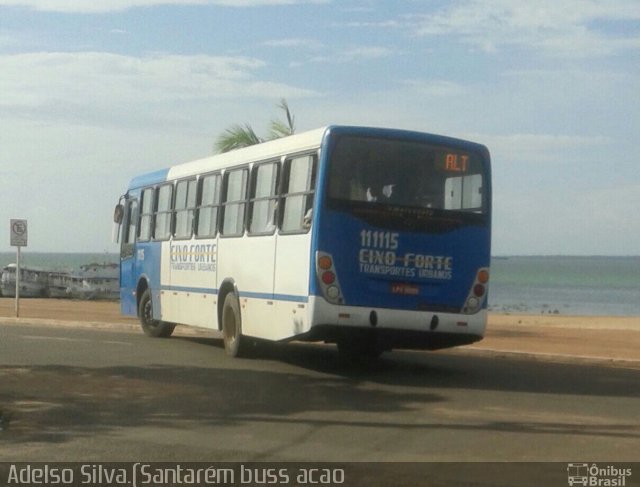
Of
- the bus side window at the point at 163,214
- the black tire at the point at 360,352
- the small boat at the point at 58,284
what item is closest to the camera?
the black tire at the point at 360,352

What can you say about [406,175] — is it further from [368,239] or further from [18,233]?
[18,233]

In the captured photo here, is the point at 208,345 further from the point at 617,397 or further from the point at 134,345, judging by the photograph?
the point at 617,397

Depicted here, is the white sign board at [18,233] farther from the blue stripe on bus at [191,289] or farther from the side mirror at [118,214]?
the blue stripe on bus at [191,289]

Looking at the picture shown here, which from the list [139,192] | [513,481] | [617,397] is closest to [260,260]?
[617,397]

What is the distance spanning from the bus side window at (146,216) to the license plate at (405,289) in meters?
8.74

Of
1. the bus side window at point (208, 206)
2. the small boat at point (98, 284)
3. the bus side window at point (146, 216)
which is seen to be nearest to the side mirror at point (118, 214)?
the bus side window at point (146, 216)

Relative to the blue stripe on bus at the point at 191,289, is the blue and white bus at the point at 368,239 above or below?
above

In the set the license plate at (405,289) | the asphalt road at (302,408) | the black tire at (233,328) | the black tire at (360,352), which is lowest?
the asphalt road at (302,408)

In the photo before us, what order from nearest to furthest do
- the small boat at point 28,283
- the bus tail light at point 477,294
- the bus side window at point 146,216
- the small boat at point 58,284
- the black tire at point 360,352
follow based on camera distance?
the bus tail light at point 477,294
the black tire at point 360,352
the bus side window at point 146,216
the small boat at point 28,283
the small boat at point 58,284

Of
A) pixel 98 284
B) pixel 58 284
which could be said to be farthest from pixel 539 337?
pixel 58 284

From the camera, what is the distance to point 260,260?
18.9 metres

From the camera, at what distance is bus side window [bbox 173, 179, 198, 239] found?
22188mm

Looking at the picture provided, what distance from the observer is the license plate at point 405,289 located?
1712cm

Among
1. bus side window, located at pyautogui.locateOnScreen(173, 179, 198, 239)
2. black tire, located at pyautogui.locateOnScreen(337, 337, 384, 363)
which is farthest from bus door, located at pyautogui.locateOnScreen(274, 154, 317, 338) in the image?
bus side window, located at pyautogui.locateOnScreen(173, 179, 198, 239)
